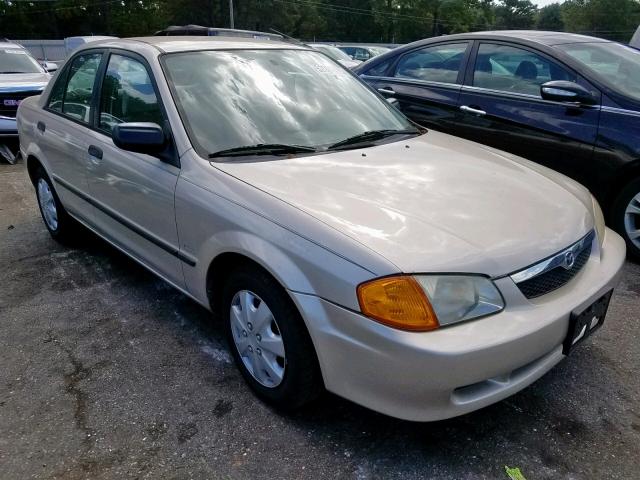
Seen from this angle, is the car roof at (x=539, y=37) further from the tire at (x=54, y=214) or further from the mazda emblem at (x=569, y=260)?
the tire at (x=54, y=214)

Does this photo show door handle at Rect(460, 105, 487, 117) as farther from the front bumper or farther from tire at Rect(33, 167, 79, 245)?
tire at Rect(33, 167, 79, 245)

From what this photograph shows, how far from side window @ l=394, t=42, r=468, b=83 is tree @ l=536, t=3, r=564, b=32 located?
84783 mm

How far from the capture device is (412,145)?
3.02 metres

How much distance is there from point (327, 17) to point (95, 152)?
74.7 m

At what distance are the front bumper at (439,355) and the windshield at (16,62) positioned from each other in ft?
29.0

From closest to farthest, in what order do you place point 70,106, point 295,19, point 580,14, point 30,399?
point 30,399, point 70,106, point 295,19, point 580,14

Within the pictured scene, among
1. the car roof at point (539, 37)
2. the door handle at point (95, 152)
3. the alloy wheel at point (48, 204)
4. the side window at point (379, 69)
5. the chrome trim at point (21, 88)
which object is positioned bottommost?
the alloy wheel at point (48, 204)

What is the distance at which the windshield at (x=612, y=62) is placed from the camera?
3.98m

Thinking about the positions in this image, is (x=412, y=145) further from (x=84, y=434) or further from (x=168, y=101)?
(x=84, y=434)

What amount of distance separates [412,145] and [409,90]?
2.32 metres

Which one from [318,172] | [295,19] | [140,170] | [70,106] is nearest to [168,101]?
[140,170]

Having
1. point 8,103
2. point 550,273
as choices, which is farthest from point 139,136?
point 8,103

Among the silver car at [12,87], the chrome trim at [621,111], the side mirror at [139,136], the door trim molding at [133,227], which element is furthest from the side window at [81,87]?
the silver car at [12,87]

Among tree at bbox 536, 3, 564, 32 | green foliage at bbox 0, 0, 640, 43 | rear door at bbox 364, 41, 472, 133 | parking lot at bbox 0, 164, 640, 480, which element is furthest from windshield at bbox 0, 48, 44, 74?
tree at bbox 536, 3, 564, 32
